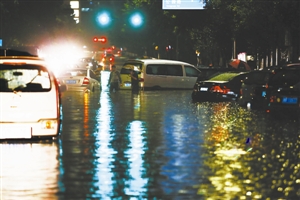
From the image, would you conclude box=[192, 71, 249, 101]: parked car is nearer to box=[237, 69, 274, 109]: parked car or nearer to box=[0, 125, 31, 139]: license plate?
box=[237, 69, 274, 109]: parked car

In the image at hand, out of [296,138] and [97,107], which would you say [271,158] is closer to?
[296,138]

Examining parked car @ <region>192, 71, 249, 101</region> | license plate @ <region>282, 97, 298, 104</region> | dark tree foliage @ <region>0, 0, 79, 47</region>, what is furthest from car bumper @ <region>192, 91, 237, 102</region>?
dark tree foliage @ <region>0, 0, 79, 47</region>

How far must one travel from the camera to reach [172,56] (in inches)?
3772

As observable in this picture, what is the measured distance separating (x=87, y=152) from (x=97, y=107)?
1502 centimetres

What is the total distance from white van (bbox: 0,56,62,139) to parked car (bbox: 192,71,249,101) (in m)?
16.4

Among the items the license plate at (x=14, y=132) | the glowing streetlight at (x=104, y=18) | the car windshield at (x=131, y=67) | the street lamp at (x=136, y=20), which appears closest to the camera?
the license plate at (x=14, y=132)

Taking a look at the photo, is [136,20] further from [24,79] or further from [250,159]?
[250,159]

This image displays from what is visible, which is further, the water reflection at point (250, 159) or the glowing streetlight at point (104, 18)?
the glowing streetlight at point (104, 18)

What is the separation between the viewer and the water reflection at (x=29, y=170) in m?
10.8

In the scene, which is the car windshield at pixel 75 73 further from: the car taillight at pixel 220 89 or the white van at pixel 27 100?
the white van at pixel 27 100

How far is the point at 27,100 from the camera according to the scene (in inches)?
640

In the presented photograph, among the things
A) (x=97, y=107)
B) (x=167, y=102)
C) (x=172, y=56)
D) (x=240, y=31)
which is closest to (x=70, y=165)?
(x=97, y=107)

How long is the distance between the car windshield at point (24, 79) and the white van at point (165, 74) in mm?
27633

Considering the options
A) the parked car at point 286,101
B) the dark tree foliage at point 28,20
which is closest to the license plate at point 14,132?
the parked car at point 286,101
